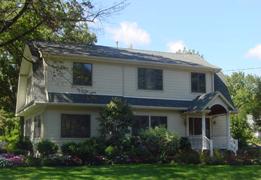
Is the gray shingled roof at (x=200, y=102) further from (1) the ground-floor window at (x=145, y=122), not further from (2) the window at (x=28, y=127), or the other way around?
(2) the window at (x=28, y=127)

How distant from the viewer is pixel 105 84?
26781 mm

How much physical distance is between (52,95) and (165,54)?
36.7 ft

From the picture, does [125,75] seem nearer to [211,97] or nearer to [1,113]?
[211,97]

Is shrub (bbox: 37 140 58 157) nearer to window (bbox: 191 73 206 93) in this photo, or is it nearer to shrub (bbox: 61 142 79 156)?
shrub (bbox: 61 142 79 156)

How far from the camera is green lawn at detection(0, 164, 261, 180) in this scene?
16.6m

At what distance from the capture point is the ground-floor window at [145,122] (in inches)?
1065

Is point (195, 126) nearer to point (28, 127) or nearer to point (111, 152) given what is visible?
point (111, 152)

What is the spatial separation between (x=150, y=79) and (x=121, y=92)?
93.2 inches

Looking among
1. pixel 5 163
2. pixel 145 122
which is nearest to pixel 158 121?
pixel 145 122

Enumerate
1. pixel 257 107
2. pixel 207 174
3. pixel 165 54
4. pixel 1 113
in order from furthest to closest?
pixel 257 107, pixel 1 113, pixel 165 54, pixel 207 174

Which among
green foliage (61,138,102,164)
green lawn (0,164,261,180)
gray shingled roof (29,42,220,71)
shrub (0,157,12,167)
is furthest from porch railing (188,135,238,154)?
shrub (0,157,12,167)

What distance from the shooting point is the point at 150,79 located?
28281mm

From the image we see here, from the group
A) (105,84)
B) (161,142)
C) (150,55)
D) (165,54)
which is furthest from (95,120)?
(165,54)

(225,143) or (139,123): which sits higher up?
(139,123)
